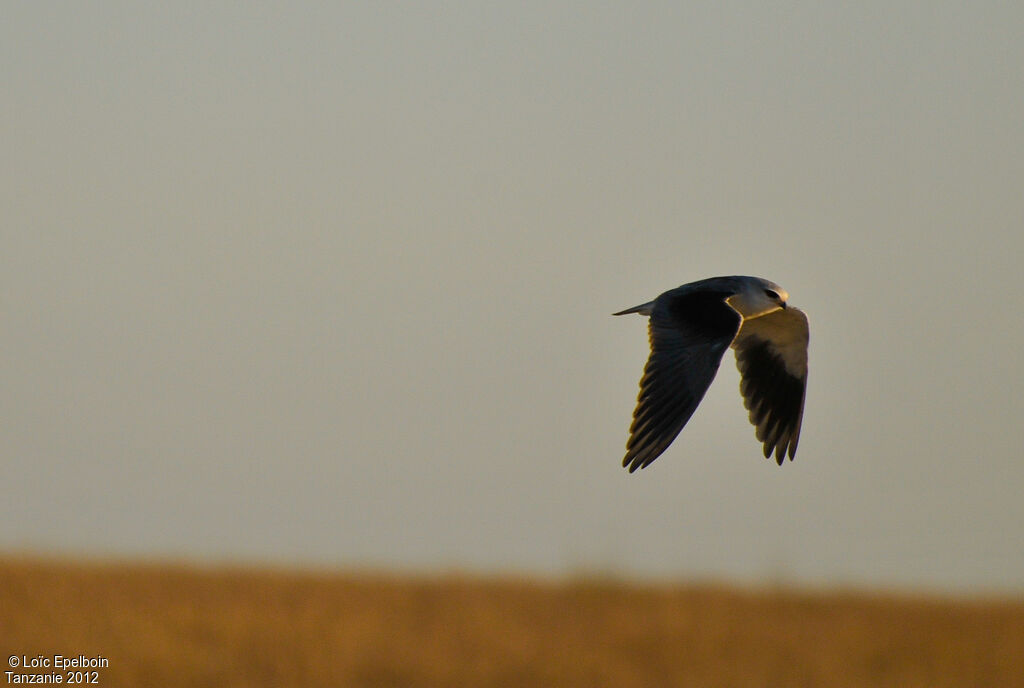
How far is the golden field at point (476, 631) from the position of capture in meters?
15.8

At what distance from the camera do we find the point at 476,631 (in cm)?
1683

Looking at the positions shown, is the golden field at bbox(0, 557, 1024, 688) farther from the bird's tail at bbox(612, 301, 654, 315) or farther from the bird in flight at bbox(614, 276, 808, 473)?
the bird's tail at bbox(612, 301, 654, 315)

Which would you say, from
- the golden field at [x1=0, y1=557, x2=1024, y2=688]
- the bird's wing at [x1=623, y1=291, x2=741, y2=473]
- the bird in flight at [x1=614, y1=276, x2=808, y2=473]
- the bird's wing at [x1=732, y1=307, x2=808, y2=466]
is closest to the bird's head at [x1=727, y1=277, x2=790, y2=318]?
the bird in flight at [x1=614, y1=276, x2=808, y2=473]

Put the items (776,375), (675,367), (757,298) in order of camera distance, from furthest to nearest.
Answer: (776,375)
(757,298)
(675,367)

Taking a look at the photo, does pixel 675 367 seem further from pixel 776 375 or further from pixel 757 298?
pixel 776 375

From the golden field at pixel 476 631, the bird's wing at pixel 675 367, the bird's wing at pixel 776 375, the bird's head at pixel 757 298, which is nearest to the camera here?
the bird's wing at pixel 675 367

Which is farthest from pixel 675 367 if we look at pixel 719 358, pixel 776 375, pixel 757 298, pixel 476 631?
pixel 476 631

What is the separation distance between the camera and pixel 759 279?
28.1ft

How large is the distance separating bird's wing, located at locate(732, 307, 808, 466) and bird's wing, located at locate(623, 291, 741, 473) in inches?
55.2

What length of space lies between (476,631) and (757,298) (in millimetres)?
9139

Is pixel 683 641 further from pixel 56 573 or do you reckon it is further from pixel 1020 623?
pixel 56 573

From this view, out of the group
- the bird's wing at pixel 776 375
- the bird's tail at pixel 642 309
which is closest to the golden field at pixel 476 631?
the bird's wing at pixel 776 375

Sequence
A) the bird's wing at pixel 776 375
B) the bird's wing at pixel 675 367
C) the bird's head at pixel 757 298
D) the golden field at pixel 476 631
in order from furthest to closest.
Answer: the golden field at pixel 476 631
the bird's wing at pixel 776 375
the bird's head at pixel 757 298
the bird's wing at pixel 675 367

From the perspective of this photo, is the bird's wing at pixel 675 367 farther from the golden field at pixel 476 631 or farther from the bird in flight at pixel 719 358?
the golden field at pixel 476 631
